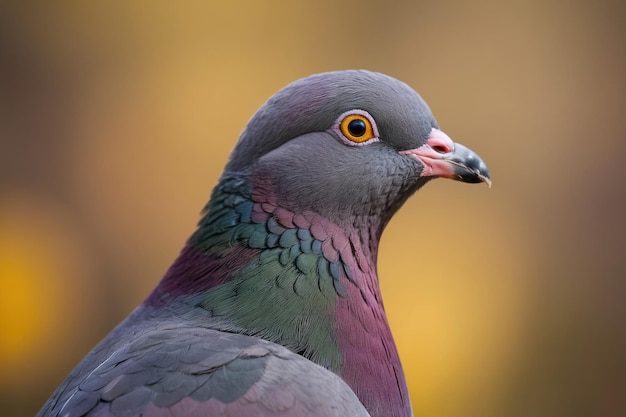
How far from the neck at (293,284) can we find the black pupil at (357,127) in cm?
32

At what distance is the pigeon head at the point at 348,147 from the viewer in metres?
2.93

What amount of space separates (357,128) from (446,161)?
330 millimetres

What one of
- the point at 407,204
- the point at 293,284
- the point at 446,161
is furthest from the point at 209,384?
the point at 407,204

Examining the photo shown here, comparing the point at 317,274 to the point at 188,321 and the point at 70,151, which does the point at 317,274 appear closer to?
the point at 188,321

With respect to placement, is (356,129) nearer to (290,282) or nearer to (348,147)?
(348,147)

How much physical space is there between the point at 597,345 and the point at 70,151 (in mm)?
4751

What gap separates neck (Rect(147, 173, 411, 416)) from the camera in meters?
2.65

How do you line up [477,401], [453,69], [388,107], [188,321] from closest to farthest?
[188,321] < [388,107] < [477,401] < [453,69]

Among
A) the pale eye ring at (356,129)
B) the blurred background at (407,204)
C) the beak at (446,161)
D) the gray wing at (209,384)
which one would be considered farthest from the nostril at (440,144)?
the blurred background at (407,204)

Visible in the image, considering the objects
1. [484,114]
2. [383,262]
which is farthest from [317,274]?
[484,114]

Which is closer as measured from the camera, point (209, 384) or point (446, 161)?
point (209, 384)

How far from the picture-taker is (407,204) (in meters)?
7.16

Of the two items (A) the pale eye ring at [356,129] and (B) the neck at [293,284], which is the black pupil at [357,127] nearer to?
(A) the pale eye ring at [356,129]

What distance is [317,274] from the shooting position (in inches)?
110
